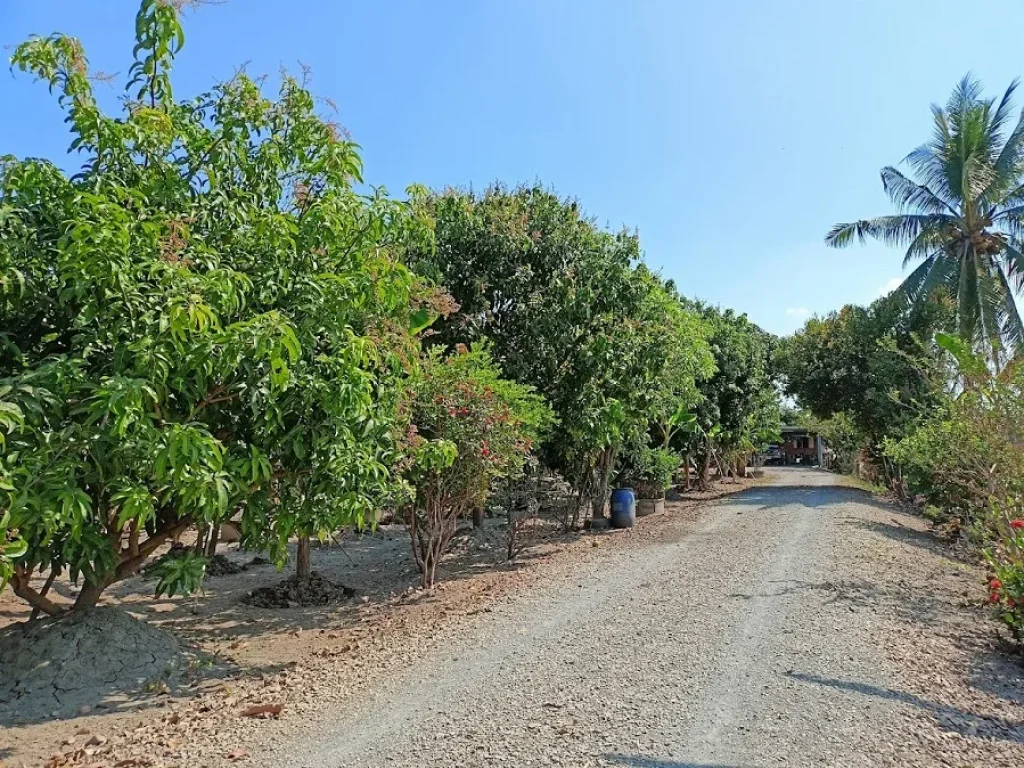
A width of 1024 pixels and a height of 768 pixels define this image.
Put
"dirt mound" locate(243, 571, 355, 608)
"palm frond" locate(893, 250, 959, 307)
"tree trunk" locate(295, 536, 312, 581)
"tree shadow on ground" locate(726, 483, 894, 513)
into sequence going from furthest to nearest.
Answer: "palm frond" locate(893, 250, 959, 307) → "tree shadow on ground" locate(726, 483, 894, 513) → "tree trunk" locate(295, 536, 312, 581) → "dirt mound" locate(243, 571, 355, 608)

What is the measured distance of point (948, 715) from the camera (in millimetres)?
4332

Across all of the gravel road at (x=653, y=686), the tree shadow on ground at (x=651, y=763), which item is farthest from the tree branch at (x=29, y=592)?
the tree shadow on ground at (x=651, y=763)

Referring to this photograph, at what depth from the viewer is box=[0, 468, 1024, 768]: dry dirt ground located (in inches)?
155

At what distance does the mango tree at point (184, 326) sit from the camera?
4191 mm

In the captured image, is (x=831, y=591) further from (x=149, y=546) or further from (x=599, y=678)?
(x=149, y=546)

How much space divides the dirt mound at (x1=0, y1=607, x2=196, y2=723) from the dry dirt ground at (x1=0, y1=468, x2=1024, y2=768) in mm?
251

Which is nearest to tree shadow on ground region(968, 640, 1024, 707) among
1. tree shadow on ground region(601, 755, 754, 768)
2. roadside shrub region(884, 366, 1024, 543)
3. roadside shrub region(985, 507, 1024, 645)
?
roadside shrub region(985, 507, 1024, 645)

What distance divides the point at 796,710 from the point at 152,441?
13.9 ft

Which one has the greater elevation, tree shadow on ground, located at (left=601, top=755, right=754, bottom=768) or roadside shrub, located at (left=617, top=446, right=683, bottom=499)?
roadside shrub, located at (left=617, top=446, right=683, bottom=499)

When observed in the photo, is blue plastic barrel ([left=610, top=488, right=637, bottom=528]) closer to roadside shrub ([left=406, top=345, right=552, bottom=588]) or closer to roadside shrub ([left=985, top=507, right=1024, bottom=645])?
roadside shrub ([left=406, top=345, right=552, bottom=588])

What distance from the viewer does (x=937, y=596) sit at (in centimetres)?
770

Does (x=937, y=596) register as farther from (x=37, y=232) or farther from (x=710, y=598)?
(x=37, y=232)

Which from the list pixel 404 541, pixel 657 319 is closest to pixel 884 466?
pixel 657 319

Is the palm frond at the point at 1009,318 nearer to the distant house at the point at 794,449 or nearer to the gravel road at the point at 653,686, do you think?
the gravel road at the point at 653,686
